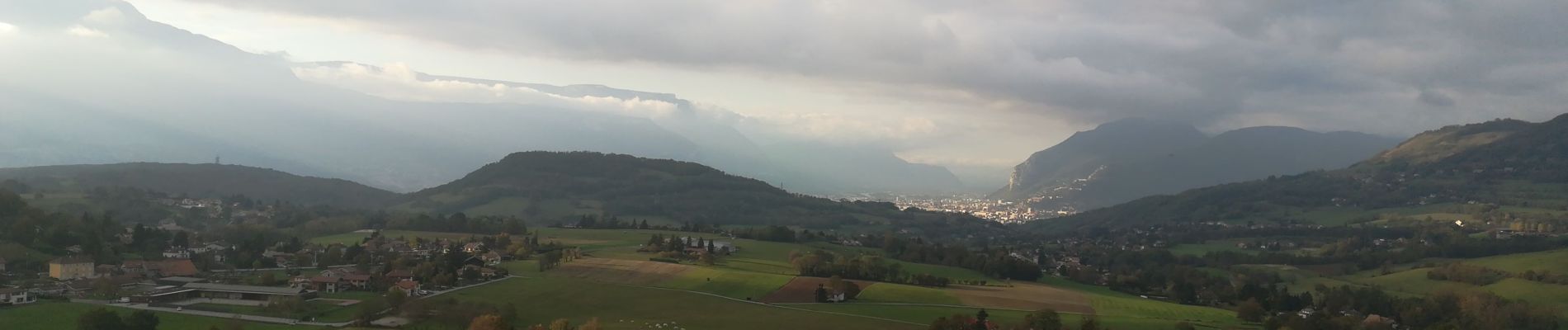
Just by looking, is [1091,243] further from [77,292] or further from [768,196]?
[77,292]

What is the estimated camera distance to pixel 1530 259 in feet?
261

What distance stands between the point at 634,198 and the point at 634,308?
99146mm

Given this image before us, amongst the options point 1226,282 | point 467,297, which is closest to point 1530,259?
point 1226,282

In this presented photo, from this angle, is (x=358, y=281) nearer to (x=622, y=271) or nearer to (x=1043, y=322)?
(x=622, y=271)

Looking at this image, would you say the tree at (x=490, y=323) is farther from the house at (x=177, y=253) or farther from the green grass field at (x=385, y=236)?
the green grass field at (x=385, y=236)

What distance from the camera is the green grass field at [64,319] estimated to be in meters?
38.5

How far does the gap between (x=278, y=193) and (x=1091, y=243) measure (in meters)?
102

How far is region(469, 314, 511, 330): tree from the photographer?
1502 inches

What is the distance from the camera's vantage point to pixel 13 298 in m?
42.7

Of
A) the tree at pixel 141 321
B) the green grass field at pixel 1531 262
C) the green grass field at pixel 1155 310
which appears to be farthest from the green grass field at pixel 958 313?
the green grass field at pixel 1531 262

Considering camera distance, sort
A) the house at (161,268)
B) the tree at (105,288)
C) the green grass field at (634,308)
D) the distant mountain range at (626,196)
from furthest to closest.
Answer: the distant mountain range at (626,196)
the house at (161,268)
the green grass field at (634,308)
the tree at (105,288)

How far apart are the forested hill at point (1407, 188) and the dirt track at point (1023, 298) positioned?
79.2 metres

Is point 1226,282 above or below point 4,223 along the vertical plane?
below

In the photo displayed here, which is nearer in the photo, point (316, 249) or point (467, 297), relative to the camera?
point (467, 297)
